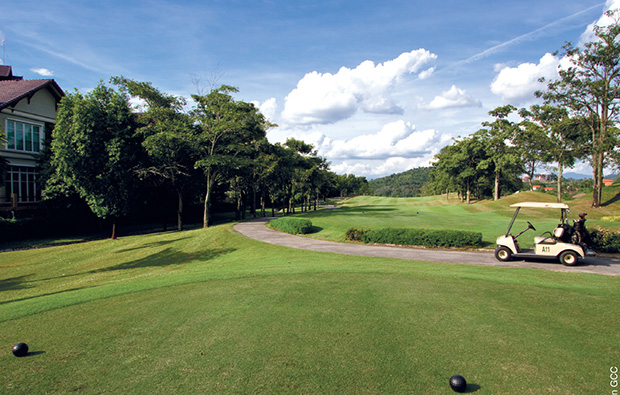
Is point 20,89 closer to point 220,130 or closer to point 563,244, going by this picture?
point 220,130

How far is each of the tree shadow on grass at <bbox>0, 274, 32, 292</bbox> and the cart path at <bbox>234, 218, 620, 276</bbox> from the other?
1298 cm

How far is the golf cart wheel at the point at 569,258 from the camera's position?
13.5 metres

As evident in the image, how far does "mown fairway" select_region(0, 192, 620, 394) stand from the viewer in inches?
173

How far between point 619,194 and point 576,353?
41306 mm

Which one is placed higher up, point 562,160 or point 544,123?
point 544,123

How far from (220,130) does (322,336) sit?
29080 millimetres

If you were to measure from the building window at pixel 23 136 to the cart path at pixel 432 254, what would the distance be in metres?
28.9

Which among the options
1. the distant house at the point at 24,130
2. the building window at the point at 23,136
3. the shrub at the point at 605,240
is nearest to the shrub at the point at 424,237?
the shrub at the point at 605,240

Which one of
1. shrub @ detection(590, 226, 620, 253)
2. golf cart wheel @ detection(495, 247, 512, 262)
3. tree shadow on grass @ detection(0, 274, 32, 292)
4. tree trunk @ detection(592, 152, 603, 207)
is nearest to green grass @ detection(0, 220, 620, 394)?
golf cart wheel @ detection(495, 247, 512, 262)

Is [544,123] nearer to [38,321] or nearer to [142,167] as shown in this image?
[142,167]

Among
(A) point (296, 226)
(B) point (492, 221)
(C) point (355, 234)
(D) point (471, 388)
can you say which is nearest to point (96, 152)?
(A) point (296, 226)

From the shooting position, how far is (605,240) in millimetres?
16219

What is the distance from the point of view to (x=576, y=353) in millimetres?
4953

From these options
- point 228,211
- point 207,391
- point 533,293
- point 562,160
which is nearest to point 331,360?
point 207,391
